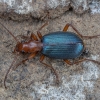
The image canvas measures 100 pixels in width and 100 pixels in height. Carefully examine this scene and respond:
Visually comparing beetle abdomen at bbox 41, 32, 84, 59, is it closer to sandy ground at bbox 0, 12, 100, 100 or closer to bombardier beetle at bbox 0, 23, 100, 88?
bombardier beetle at bbox 0, 23, 100, 88

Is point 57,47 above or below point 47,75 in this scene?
above

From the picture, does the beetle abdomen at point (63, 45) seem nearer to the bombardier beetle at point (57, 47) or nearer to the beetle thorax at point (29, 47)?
the bombardier beetle at point (57, 47)

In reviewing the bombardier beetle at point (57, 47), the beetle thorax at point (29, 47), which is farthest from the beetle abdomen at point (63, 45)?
the beetle thorax at point (29, 47)

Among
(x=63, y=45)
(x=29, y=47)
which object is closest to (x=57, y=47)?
(x=63, y=45)

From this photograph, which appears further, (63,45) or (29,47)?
(29,47)

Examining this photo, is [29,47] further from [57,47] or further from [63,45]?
[63,45]

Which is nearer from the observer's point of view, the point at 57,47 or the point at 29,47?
the point at 57,47

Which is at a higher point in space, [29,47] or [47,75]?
[29,47]
